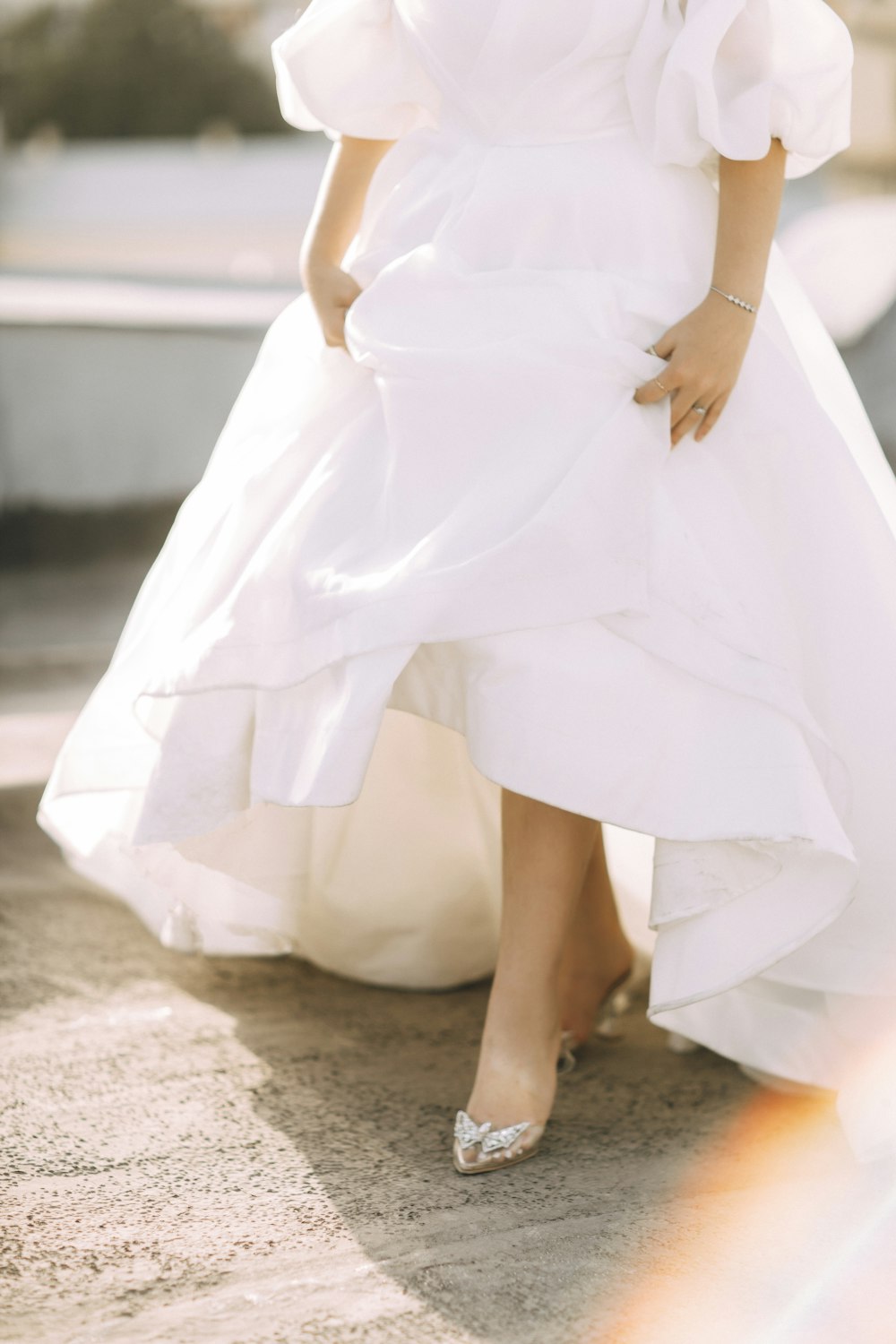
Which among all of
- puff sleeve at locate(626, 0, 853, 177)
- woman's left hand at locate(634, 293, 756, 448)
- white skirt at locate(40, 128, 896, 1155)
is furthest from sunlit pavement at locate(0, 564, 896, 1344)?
puff sleeve at locate(626, 0, 853, 177)

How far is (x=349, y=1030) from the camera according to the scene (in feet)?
4.89

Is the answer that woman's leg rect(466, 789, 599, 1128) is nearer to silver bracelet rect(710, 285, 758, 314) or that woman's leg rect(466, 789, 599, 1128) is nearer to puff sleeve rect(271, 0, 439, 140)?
silver bracelet rect(710, 285, 758, 314)

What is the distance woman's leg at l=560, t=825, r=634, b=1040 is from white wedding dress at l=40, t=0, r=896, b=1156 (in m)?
0.13

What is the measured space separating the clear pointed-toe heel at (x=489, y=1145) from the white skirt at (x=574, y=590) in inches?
7.4

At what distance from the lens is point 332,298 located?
1.34m

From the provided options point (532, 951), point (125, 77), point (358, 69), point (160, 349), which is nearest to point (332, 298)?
point (358, 69)

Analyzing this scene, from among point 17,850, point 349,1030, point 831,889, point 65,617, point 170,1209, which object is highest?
point 831,889

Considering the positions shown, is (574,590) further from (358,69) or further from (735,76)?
(358,69)

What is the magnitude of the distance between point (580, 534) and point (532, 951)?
38 cm

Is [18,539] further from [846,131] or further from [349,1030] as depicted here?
[846,131]

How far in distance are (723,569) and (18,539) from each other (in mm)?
2252

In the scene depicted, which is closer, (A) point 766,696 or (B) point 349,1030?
(A) point 766,696

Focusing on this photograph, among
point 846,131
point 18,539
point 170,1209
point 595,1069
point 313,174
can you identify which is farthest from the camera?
point 313,174

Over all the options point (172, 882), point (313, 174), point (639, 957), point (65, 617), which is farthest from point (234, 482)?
point (313, 174)
